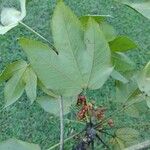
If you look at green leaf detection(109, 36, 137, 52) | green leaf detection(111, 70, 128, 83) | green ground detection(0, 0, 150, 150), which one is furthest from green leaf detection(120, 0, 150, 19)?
green ground detection(0, 0, 150, 150)

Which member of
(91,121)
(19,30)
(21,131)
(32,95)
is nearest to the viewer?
(91,121)

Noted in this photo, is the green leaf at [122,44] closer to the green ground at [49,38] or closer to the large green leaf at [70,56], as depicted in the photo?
the large green leaf at [70,56]

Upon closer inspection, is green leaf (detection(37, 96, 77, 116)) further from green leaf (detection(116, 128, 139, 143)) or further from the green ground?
the green ground

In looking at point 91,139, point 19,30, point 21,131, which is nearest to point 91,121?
point 91,139

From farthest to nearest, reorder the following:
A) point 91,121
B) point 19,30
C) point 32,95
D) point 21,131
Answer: point 19,30 → point 21,131 → point 32,95 → point 91,121

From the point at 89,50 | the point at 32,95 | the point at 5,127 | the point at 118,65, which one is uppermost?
the point at 89,50

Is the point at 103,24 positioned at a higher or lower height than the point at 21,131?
higher

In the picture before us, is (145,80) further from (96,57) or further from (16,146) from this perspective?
→ (16,146)

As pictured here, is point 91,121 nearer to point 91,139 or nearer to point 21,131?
point 91,139
